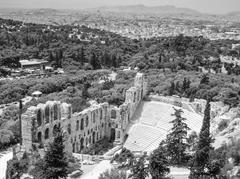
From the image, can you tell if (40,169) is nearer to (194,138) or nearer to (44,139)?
(44,139)

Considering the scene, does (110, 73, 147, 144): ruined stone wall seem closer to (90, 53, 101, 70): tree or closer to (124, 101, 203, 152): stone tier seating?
(124, 101, 203, 152): stone tier seating

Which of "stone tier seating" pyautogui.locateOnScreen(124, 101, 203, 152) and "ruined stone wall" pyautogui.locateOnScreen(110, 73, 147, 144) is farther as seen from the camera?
"ruined stone wall" pyautogui.locateOnScreen(110, 73, 147, 144)

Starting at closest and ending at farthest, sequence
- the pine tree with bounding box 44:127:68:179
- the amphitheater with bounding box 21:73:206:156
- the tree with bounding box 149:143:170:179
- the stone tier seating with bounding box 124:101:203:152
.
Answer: the pine tree with bounding box 44:127:68:179, the tree with bounding box 149:143:170:179, the amphitheater with bounding box 21:73:206:156, the stone tier seating with bounding box 124:101:203:152

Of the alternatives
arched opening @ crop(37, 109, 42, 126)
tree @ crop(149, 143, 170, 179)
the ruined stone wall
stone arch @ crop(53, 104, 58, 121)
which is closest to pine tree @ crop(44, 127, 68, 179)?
tree @ crop(149, 143, 170, 179)

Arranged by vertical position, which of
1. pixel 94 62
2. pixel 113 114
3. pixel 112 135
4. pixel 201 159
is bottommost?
pixel 112 135

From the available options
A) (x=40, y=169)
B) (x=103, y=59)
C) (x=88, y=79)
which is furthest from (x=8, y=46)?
(x=40, y=169)

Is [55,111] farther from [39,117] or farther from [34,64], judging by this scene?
[34,64]

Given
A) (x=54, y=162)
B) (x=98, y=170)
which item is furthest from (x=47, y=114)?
(x=54, y=162)

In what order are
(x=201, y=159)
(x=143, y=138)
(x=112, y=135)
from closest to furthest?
(x=201, y=159), (x=143, y=138), (x=112, y=135)

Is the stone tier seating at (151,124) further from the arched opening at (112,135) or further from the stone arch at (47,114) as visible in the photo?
the stone arch at (47,114)
